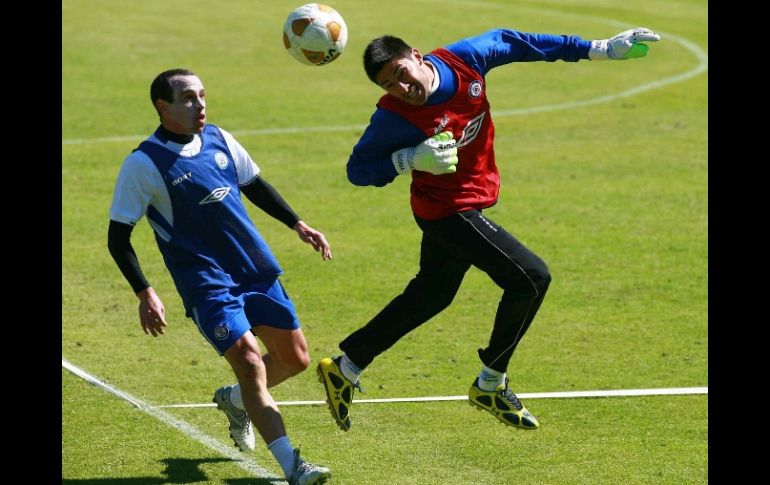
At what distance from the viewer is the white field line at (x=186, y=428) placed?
8922 mm

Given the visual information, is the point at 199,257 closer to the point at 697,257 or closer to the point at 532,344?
the point at 532,344

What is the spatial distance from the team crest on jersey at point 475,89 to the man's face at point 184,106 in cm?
176

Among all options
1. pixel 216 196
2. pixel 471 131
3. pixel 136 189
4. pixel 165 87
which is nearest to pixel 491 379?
pixel 471 131

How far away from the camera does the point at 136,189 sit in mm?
8227

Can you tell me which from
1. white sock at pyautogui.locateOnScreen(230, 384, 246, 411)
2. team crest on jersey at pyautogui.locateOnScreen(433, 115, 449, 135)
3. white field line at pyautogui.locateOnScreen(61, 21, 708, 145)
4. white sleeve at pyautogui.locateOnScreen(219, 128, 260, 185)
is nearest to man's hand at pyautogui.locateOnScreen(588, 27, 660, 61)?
team crest on jersey at pyautogui.locateOnScreen(433, 115, 449, 135)

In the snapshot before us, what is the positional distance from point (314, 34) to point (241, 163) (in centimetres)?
110

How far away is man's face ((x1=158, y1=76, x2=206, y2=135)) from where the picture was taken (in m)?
8.33

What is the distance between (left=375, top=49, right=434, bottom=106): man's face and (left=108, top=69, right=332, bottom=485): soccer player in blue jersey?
109 cm

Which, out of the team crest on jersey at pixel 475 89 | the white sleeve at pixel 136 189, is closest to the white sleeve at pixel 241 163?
the white sleeve at pixel 136 189

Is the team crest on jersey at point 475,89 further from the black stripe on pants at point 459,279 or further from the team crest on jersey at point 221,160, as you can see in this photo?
the team crest on jersey at point 221,160

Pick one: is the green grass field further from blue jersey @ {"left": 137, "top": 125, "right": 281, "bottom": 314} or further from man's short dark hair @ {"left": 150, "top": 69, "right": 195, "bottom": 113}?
man's short dark hair @ {"left": 150, "top": 69, "right": 195, "bottom": 113}

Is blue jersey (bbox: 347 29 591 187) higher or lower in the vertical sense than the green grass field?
higher

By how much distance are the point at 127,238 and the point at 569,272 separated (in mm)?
6990

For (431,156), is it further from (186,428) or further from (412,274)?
(412,274)
